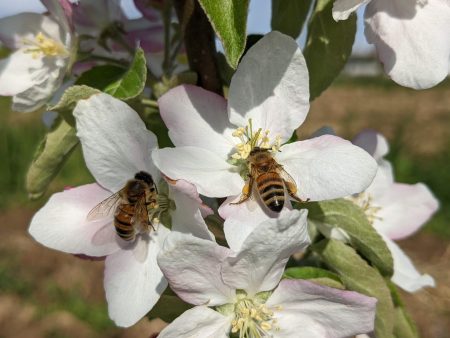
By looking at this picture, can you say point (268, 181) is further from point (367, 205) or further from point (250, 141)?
point (367, 205)

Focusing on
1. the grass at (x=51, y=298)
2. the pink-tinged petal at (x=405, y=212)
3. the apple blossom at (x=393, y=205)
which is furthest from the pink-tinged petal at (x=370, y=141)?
the grass at (x=51, y=298)

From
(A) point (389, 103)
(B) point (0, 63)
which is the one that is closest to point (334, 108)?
(A) point (389, 103)

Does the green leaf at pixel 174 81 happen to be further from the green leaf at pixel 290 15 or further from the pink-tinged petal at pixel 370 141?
the pink-tinged petal at pixel 370 141

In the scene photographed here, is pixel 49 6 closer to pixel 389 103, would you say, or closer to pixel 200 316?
pixel 200 316

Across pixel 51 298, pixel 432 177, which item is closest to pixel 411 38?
pixel 51 298

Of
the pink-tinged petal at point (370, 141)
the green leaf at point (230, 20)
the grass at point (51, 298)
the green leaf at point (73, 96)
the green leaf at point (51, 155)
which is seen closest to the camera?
the green leaf at point (230, 20)

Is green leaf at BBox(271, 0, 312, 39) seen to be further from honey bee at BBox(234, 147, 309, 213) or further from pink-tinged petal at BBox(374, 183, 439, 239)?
pink-tinged petal at BBox(374, 183, 439, 239)
